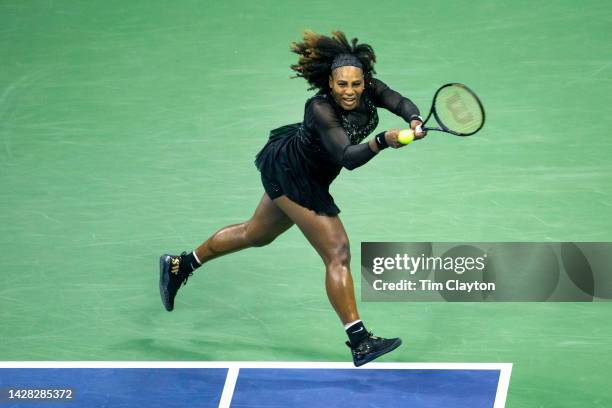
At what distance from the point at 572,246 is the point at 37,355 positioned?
12.8 ft

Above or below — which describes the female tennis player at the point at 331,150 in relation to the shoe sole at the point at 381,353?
above

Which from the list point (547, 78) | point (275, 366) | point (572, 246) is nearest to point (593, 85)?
point (547, 78)

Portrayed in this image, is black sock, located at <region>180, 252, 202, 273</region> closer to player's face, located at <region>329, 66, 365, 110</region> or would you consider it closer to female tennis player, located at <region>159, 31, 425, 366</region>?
female tennis player, located at <region>159, 31, 425, 366</region>

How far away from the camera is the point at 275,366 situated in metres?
8.26

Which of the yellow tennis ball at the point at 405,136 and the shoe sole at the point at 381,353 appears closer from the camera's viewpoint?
the yellow tennis ball at the point at 405,136

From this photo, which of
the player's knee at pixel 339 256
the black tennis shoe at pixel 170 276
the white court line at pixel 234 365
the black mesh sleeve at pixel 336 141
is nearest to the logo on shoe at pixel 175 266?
the black tennis shoe at pixel 170 276

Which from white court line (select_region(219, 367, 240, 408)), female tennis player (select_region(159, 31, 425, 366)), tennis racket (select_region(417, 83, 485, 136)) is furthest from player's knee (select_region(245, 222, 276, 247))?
tennis racket (select_region(417, 83, 485, 136))

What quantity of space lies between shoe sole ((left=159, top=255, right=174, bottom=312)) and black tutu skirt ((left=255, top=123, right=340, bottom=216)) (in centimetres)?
110

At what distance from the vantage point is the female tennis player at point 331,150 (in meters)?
7.73

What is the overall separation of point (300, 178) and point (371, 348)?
3.75 ft

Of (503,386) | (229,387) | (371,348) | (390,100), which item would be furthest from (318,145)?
(503,386)

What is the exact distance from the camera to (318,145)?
793 cm

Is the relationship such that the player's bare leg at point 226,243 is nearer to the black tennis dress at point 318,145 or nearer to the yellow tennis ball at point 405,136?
the black tennis dress at point 318,145

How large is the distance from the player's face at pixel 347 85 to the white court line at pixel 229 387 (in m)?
1.81
